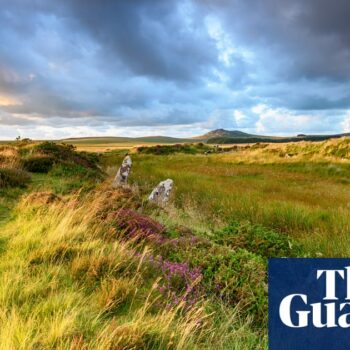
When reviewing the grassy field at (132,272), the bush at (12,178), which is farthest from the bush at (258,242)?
the bush at (12,178)

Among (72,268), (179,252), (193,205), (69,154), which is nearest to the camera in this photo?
(72,268)

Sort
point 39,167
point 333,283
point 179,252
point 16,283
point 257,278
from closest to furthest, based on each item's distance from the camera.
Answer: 1. point 333,283
2. point 16,283
3. point 257,278
4. point 179,252
5. point 39,167

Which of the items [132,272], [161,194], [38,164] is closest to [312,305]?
[132,272]

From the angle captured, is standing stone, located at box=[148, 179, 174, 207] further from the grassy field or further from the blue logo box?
the blue logo box

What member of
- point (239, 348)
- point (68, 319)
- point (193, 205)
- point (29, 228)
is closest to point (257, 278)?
point (239, 348)

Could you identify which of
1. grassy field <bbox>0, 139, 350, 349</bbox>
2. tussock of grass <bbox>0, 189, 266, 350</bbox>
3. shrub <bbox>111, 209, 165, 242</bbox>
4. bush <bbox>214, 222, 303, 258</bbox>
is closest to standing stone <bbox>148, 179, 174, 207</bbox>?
grassy field <bbox>0, 139, 350, 349</bbox>

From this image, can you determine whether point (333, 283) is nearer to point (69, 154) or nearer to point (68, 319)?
point (68, 319)

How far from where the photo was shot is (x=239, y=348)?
3.51 m

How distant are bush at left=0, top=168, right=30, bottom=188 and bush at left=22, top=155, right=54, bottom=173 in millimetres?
3038

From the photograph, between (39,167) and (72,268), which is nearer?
(72,268)

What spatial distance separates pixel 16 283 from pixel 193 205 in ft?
32.1

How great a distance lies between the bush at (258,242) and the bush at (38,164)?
32.0 feet

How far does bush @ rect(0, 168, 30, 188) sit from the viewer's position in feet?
35.8

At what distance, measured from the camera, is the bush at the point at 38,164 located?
15375mm
